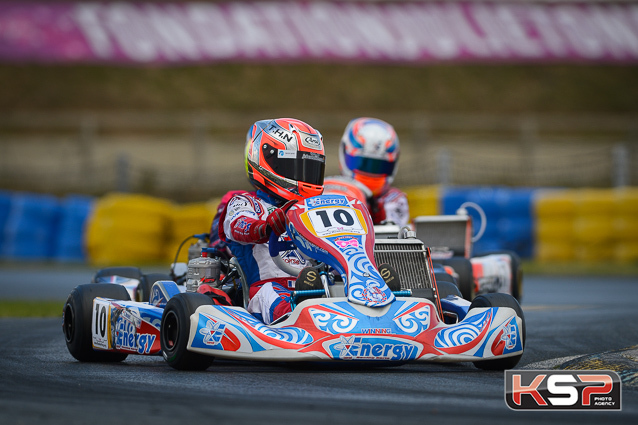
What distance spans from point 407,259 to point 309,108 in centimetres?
2832

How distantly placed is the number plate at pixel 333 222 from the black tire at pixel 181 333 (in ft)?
2.23

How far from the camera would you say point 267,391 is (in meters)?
4.82

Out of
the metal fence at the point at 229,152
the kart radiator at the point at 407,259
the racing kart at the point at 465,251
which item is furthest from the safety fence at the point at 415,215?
the kart radiator at the point at 407,259

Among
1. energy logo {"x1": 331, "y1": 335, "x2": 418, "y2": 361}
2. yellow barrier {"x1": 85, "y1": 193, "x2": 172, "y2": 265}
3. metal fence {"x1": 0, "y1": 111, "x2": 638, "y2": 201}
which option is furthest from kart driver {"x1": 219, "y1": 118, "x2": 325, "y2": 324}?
metal fence {"x1": 0, "y1": 111, "x2": 638, "y2": 201}

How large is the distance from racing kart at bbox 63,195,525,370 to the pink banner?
23748mm

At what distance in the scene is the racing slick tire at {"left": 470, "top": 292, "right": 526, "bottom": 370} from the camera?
5793 millimetres

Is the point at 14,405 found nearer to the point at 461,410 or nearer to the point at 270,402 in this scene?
the point at 270,402

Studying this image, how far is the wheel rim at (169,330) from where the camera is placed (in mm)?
5762

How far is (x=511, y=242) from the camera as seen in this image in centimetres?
1591

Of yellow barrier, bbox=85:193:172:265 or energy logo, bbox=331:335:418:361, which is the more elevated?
yellow barrier, bbox=85:193:172:265

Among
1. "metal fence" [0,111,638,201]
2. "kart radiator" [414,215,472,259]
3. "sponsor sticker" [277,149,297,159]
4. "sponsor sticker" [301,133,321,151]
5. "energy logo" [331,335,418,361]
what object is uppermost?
"metal fence" [0,111,638,201]

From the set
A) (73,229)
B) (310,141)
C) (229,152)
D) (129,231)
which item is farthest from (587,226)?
(229,152)

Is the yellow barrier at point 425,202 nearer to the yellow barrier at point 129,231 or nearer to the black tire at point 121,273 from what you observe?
the yellow barrier at point 129,231

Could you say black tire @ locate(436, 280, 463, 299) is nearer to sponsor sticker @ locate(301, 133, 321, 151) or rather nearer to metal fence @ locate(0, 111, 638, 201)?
sponsor sticker @ locate(301, 133, 321, 151)
